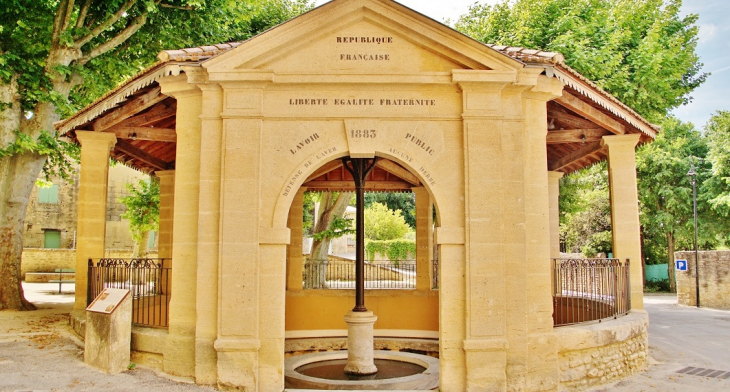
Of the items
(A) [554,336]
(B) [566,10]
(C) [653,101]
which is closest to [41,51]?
(A) [554,336]

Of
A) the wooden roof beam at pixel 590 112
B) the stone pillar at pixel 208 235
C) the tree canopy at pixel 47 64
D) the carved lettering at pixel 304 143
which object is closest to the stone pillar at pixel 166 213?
the tree canopy at pixel 47 64

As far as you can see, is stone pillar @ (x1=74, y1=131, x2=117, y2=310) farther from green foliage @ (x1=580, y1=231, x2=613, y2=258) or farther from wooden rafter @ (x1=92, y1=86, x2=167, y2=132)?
green foliage @ (x1=580, y1=231, x2=613, y2=258)

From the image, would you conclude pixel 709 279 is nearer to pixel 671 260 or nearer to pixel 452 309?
pixel 671 260

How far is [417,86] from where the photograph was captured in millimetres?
8078

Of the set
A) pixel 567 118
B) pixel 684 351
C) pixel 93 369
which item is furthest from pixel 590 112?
pixel 93 369

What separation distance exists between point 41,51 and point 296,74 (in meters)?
10.1

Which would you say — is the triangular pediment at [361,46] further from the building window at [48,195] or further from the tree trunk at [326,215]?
the building window at [48,195]

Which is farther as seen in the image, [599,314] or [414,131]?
[599,314]

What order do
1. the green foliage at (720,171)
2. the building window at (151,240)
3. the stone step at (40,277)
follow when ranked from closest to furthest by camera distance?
the green foliage at (720,171) → the stone step at (40,277) → the building window at (151,240)

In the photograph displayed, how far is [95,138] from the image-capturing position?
34.5ft

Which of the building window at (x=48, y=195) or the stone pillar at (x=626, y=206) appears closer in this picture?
the stone pillar at (x=626, y=206)

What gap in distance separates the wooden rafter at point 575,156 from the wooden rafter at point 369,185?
3.64 m

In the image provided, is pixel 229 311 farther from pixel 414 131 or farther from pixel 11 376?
pixel 414 131

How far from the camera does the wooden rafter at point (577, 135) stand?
10453 mm
